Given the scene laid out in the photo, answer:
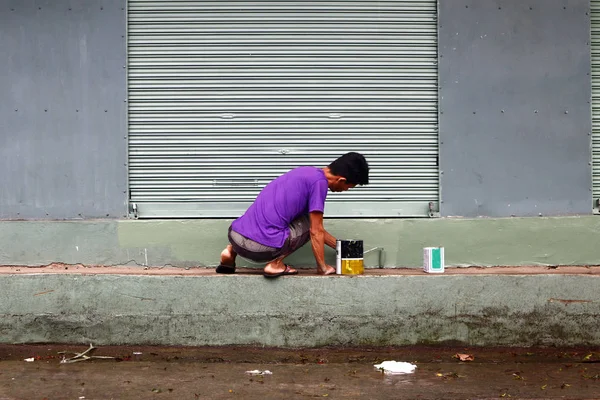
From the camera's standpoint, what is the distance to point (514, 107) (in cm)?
694

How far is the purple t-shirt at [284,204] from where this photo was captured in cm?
604

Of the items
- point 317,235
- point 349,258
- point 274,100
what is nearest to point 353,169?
point 317,235

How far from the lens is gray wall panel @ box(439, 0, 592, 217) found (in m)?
6.91

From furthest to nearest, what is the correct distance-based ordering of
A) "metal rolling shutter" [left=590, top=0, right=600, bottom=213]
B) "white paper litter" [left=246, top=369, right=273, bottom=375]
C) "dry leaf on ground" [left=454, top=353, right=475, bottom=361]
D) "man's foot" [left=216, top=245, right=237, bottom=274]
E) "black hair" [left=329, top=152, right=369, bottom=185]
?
"metal rolling shutter" [left=590, top=0, right=600, bottom=213] < "man's foot" [left=216, top=245, right=237, bottom=274] < "black hair" [left=329, top=152, right=369, bottom=185] < "dry leaf on ground" [left=454, top=353, right=475, bottom=361] < "white paper litter" [left=246, top=369, right=273, bottom=375]

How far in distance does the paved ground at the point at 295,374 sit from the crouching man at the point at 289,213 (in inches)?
29.9

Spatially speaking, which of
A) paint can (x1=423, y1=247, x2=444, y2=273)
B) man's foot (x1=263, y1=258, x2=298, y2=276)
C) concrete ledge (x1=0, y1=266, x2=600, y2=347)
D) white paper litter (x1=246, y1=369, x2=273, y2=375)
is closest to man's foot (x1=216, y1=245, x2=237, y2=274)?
concrete ledge (x1=0, y1=266, x2=600, y2=347)

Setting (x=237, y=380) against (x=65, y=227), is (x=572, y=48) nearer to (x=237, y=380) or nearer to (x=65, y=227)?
(x=237, y=380)

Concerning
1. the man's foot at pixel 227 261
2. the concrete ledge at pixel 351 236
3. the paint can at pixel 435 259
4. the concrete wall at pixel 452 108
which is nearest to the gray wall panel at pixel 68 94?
the concrete wall at pixel 452 108

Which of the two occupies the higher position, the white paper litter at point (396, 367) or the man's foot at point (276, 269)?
the man's foot at point (276, 269)

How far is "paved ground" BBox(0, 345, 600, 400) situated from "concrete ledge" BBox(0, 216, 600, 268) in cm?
94

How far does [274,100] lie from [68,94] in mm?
1854

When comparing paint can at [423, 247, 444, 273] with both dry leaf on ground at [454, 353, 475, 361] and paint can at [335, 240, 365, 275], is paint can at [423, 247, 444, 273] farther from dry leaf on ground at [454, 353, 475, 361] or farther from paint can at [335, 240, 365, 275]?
dry leaf on ground at [454, 353, 475, 361]

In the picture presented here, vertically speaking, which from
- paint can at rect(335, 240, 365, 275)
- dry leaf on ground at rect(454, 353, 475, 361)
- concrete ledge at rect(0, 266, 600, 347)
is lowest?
dry leaf on ground at rect(454, 353, 475, 361)

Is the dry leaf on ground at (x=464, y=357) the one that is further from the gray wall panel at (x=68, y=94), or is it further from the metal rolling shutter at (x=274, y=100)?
the gray wall panel at (x=68, y=94)
